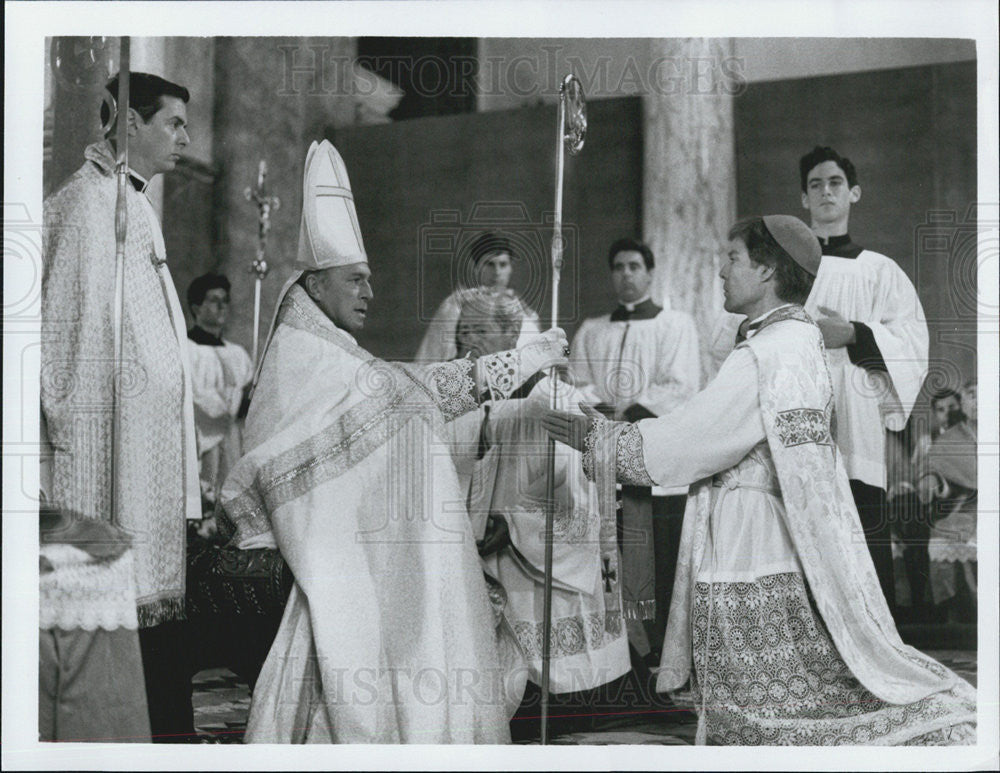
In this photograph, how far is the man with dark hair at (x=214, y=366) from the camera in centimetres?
482

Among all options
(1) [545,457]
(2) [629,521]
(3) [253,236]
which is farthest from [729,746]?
(3) [253,236]

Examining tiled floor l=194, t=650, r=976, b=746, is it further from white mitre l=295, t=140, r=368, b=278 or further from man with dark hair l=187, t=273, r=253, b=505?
white mitre l=295, t=140, r=368, b=278

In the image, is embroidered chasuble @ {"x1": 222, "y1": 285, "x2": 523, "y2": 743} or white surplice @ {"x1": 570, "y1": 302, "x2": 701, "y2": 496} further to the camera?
white surplice @ {"x1": 570, "y1": 302, "x2": 701, "y2": 496}

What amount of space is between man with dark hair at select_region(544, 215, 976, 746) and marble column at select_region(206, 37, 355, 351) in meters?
1.37

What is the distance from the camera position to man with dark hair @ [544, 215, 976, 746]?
15.1 feet

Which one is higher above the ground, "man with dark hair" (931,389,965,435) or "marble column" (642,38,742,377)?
"marble column" (642,38,742,377)

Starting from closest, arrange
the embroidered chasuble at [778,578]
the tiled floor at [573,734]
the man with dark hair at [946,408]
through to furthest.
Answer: the embroidered chasuble at [778,578] < the tiled floor at [573,734] < the man with dark hair at [946,408]

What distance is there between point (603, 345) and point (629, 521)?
0.74 m

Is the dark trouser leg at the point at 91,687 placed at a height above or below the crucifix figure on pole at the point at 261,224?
below

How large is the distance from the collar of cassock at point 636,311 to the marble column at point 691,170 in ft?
0.18

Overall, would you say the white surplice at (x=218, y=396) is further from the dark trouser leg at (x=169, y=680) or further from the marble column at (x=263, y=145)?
the dark trouser leg at (x=169, y=680)

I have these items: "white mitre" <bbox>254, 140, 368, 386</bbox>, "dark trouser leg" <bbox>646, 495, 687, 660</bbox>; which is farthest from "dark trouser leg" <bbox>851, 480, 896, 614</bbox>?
"white mitre" <bbox>254, 140, 368, 386</bbox>

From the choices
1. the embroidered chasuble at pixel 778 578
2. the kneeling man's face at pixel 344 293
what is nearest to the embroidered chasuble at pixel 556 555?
the embroidered chasuble at pixel 778 578

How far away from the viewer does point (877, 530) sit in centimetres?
473
